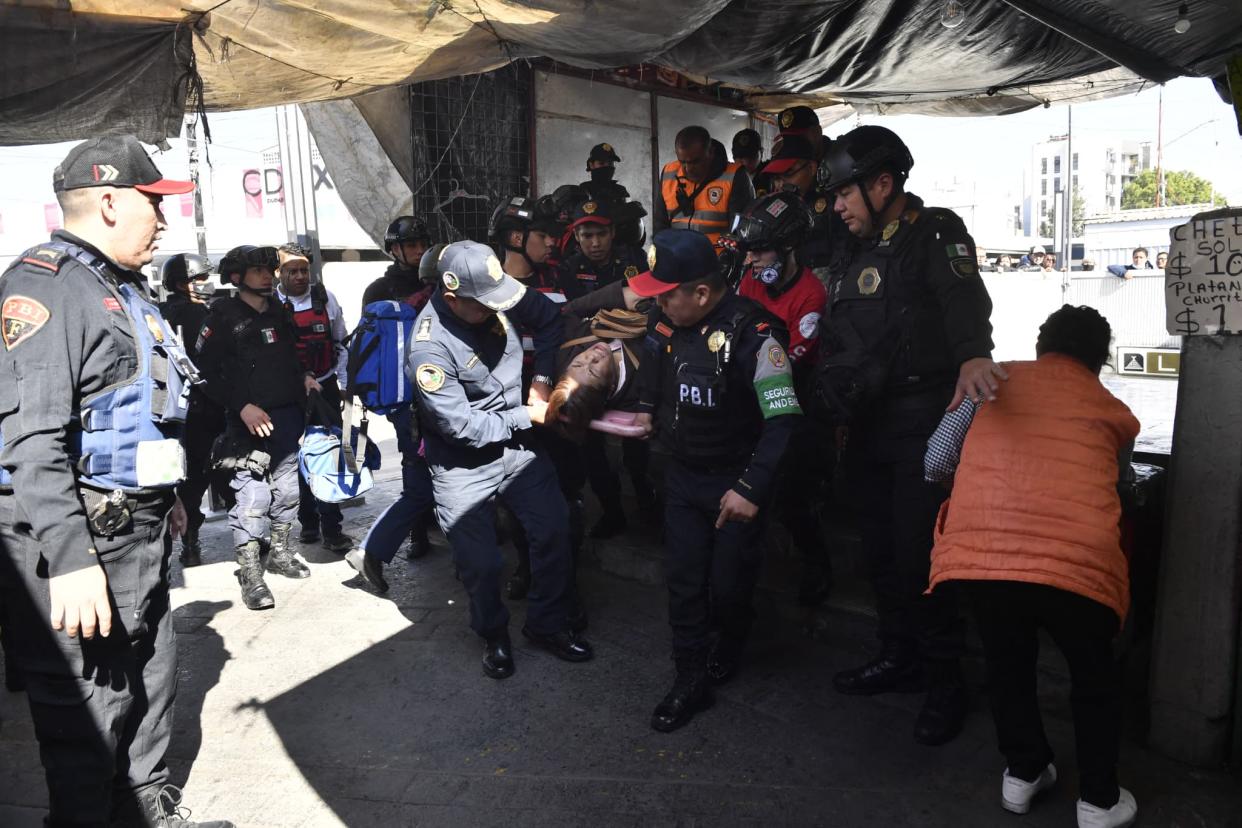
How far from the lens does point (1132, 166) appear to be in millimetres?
89312

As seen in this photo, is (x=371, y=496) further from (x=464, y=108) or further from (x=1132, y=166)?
(x=1132, y=166)

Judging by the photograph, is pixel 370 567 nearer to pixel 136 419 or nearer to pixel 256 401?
pixel 256 401

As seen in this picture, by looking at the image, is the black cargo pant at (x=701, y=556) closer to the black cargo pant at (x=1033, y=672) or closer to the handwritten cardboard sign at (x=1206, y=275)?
the black cargo pant at (x=1033, y=672)

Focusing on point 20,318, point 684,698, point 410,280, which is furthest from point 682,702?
point 410,280

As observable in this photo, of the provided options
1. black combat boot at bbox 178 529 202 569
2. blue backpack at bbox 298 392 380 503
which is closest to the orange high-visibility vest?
blue backpack at bbox 298 392 380 503

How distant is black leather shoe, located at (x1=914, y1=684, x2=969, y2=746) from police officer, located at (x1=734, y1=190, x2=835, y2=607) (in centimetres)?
97

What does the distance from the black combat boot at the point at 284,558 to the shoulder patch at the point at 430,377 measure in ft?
8.19

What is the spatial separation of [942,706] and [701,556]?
1.13 m

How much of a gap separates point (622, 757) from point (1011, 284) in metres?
12.6

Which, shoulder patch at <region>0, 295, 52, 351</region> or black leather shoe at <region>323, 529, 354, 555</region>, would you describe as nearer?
shoulder patch at <region>0, 295, 52, 351</region>

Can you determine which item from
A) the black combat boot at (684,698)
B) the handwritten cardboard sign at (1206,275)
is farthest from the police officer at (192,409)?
the handwritten cardboard sign at (1206,275)

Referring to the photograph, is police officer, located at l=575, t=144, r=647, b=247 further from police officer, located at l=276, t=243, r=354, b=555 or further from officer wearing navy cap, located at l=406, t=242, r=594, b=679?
police officer, located at l=276, t=243, r=354, b=555

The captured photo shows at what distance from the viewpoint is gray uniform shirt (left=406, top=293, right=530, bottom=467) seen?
12.3 feet

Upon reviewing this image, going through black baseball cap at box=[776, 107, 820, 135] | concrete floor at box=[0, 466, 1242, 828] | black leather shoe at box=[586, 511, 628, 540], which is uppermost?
black baseball cap at box=[776, 107, 820, 135]
